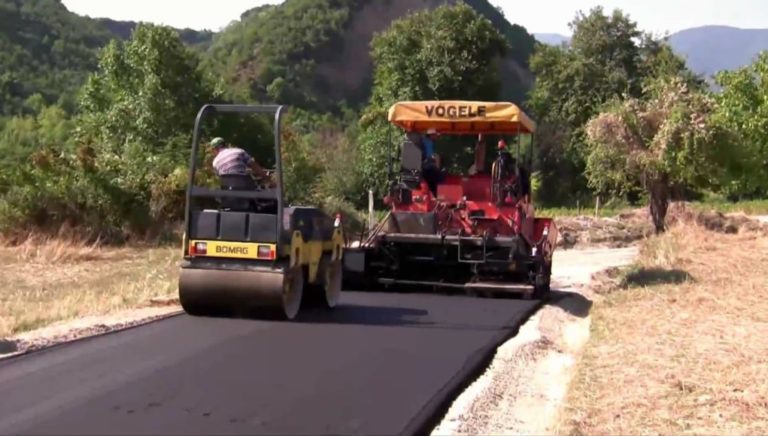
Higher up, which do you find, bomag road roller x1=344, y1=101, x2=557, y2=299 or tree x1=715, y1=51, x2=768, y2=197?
tree x1=715, y1=51, x2=768, y2=197

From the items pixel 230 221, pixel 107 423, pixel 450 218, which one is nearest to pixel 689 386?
pixel 107 423

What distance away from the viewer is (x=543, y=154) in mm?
44625

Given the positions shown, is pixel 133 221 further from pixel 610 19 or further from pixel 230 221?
pixel 610 19

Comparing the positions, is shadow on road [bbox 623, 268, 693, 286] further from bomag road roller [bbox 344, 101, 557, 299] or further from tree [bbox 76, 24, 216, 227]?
tree [bbox 76, 24, 216, 227]

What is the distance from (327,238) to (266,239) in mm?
1696

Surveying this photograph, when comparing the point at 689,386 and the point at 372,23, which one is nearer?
the point at 689,386

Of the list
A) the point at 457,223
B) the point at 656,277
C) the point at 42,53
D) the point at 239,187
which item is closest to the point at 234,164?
the point at 239,187

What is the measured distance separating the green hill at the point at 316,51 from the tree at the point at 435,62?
2602 centimetres

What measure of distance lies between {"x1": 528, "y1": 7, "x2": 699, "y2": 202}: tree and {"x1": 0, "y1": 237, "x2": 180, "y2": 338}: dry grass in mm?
25462

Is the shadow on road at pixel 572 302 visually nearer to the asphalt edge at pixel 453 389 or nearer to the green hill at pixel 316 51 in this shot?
the asphalt edge at pixel 453 389

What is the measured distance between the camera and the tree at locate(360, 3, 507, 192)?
36062 millimetres

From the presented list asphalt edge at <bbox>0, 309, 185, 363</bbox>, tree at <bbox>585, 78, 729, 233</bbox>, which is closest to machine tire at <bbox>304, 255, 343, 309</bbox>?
asphalt edge at <bbox>0, 309, 185, 363</bbox>

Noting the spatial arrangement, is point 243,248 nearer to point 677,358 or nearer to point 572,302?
point 677,358

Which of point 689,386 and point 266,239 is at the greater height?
point 266,239
